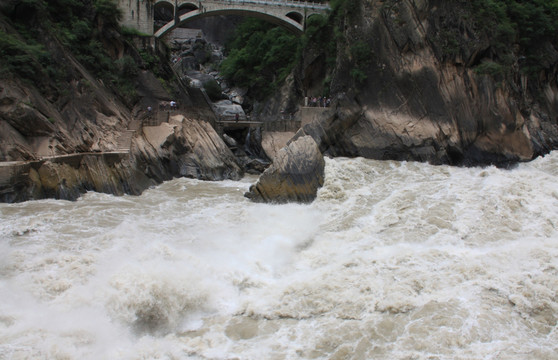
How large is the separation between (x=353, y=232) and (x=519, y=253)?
4.34 metres

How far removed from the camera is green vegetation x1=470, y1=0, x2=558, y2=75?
23.7 m

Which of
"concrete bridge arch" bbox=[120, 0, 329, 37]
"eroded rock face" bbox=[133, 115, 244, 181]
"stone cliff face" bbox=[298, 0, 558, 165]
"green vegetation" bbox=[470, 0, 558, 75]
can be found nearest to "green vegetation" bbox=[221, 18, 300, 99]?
"concrete bridge arch" bbox=[120, 0, 329, 37]

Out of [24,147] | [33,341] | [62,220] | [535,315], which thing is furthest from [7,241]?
[535,315]

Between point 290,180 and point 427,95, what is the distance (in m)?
10.2

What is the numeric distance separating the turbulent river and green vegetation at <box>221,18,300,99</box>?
76.5 ft

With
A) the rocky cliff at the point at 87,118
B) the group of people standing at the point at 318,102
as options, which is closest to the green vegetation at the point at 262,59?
the group of people standing at the point at 318,102

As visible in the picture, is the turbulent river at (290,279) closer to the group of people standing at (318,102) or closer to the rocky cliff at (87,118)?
the rocky cliff at (87,118)

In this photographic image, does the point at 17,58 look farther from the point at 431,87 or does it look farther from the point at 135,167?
the point at 431,87

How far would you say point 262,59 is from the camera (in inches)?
1494

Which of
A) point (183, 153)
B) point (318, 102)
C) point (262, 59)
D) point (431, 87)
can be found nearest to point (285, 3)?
point (262, 59)

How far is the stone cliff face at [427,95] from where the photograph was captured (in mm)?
22672

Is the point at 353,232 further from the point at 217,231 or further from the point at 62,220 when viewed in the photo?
the point at 62,220

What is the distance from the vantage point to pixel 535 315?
8516 mm

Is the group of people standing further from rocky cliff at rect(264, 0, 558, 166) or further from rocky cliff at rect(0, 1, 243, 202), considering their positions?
rocky cliff at rect(0, 1, 243, 202)
